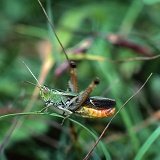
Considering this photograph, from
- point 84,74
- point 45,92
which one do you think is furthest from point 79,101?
point 84,74

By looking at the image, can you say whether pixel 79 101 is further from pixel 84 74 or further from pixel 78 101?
pixel 84 74

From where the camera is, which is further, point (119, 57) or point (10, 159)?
point (119, 57)

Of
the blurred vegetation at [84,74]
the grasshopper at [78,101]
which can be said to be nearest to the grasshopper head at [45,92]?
the grasshopper at [78,101]

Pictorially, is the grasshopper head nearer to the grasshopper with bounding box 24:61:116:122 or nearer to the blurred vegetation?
the grasshopper with bounding box 24:61:116:122

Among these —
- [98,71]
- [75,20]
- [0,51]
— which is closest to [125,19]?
[75,20]

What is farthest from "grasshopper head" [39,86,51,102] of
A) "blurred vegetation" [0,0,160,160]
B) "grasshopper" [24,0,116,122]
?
"blurred vegetation" [0,0,160,160]

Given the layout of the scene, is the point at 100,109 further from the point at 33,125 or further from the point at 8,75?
the point at 8,75

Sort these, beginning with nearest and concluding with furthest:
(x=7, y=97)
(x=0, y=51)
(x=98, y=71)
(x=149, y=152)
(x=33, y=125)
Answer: (x=149, y=152) → (x=33, y=125) → (x=7, y=97) → (x=98, y=71) → (x=0, y=51)

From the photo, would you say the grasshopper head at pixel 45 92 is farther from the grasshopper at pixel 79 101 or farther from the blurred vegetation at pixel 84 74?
the blurred vegetation at pixel 84 74
